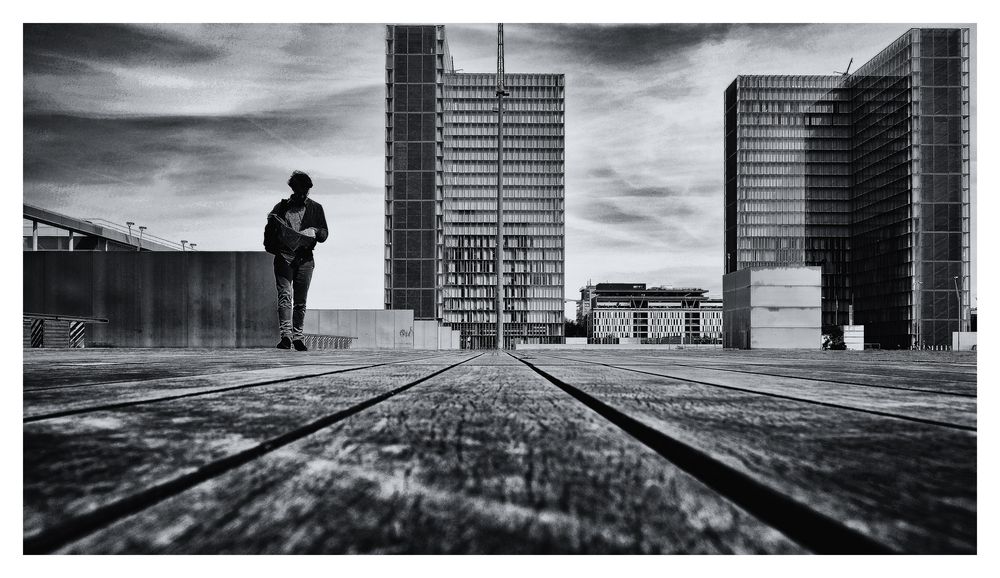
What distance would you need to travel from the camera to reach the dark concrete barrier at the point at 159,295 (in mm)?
14836

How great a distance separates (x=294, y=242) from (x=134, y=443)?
17.3 ft

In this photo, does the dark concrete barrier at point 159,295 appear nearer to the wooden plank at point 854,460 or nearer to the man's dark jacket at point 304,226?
the man's dark jacket at point 304,226

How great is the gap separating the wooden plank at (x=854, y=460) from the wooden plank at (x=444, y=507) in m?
0.07

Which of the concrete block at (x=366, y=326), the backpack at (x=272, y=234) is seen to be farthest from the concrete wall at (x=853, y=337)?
the backpack at (x=272, y=234)

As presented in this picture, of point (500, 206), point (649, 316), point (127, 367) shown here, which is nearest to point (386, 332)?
point (500, 206)

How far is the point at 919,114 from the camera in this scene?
42375mm

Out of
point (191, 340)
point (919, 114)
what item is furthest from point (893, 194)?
point (191, 340)

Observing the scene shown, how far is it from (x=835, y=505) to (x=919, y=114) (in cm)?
5421

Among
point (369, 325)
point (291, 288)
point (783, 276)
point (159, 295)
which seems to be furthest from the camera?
point (369, 325)

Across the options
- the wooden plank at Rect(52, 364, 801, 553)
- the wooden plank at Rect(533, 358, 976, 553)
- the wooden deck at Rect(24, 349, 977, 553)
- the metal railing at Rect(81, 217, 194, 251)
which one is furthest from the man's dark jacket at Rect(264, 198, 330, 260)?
the metal railing at Rect(81, 217, 194, 251)

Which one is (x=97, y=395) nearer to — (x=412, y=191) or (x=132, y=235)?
(x=132, y=235)

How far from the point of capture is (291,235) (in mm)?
5461

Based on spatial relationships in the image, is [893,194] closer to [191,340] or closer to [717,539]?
[191,340]

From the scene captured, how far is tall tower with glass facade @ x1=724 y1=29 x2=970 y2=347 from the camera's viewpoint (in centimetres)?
4162
